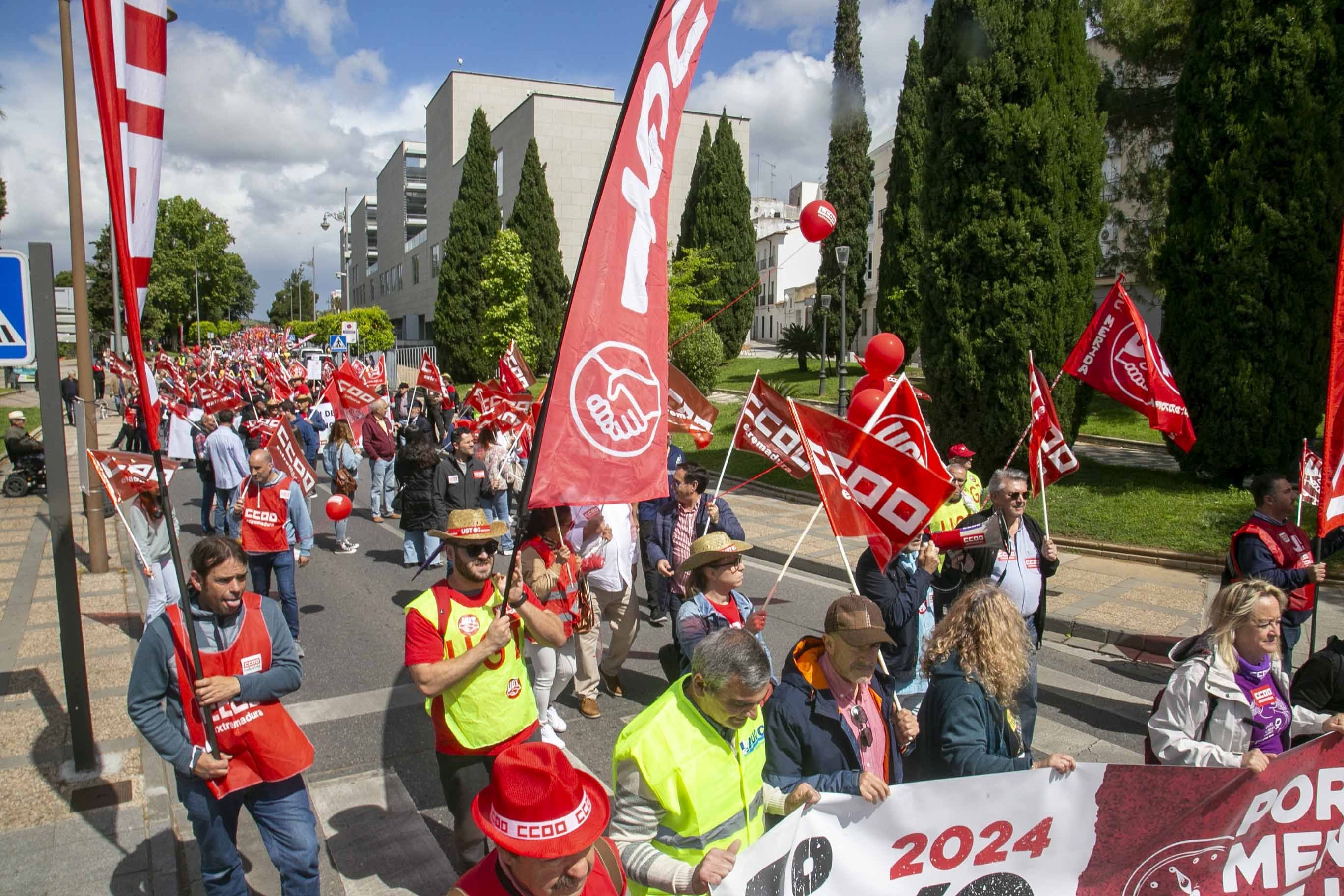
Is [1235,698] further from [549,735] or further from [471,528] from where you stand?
[549,735]

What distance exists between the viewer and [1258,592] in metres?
3.48

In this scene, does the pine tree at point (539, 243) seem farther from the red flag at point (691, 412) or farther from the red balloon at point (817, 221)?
the red flag at point (691, 412)

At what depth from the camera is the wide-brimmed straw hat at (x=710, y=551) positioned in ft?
14.2

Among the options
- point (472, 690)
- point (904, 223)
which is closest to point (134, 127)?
point (472, 690)

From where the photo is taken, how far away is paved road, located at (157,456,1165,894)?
4.66 meters

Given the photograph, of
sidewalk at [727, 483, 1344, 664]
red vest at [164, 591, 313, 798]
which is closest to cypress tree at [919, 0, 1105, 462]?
sidewalk at [727, 483, 1344, 664]

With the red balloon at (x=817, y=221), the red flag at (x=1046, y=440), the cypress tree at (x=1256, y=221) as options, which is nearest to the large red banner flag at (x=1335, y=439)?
the red flag at (x=1046, y=440)

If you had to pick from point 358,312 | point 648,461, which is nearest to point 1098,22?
point 648,461

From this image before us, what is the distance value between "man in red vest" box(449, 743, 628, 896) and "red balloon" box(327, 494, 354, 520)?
7.83m

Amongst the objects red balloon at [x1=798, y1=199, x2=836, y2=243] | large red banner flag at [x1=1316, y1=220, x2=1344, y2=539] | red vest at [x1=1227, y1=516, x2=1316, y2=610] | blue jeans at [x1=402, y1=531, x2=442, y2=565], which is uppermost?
red balloon at [x1=798, y1=199, x2=836, y2=243]

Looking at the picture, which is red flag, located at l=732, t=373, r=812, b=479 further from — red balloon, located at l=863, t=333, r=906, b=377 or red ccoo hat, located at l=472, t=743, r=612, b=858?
red ccoo hat, located at l=472, t=743, r=612, b=858

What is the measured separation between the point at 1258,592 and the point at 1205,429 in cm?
1099

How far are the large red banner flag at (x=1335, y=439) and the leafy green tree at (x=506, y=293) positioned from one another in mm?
31808

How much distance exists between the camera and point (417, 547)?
34.0ft
